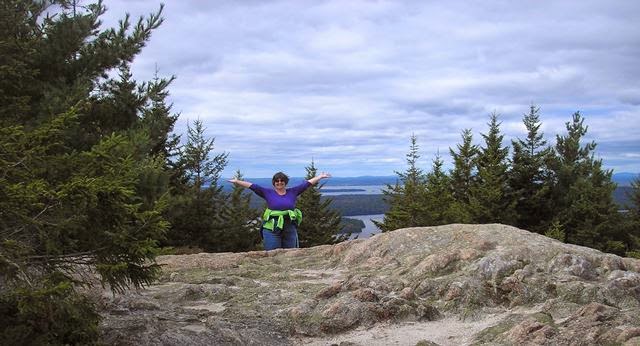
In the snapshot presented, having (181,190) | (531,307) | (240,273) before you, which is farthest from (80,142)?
(181,190)

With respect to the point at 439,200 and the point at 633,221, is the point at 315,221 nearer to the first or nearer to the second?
the point at 439,200

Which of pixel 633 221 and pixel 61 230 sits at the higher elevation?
pixel 61 230

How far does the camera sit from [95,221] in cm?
416

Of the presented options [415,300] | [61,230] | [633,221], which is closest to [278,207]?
[415,300]

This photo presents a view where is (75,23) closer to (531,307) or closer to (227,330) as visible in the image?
(227,330)

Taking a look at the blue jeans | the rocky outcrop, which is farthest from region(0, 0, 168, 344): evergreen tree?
the blue jeans

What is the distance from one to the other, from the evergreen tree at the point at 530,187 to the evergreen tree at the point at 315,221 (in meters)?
8.79

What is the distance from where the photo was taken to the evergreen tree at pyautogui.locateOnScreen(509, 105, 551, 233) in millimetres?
23781

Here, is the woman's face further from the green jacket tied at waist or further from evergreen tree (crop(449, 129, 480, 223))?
evergreen tree (crop(449, 129, 480, 223))

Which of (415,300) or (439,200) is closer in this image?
(415,300)

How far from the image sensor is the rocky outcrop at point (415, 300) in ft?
16.7

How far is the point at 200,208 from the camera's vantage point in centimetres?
2542

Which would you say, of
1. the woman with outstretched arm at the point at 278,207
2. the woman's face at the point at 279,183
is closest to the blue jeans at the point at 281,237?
the woman with outstretched arm at the point at 278,207

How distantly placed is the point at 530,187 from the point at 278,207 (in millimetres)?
17733
